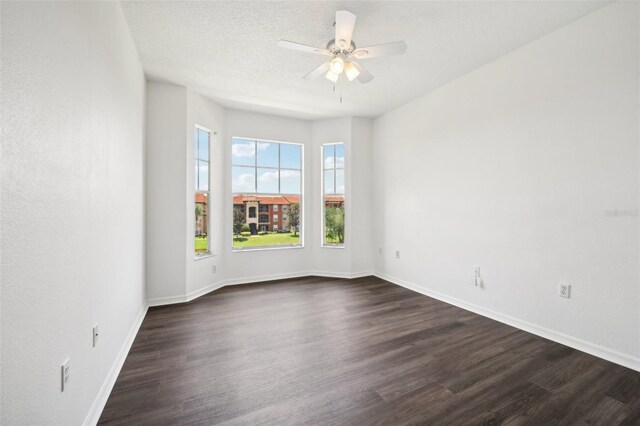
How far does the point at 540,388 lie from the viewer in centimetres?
191

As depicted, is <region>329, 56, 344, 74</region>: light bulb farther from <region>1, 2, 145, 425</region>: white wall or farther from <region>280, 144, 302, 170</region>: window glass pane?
<region>280, 144, 302, 170</region>: window glass pane

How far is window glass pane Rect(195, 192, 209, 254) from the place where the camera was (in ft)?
13.4

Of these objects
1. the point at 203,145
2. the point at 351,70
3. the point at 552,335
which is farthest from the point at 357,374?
the point at 203,145

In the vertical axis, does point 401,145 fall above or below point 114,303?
above

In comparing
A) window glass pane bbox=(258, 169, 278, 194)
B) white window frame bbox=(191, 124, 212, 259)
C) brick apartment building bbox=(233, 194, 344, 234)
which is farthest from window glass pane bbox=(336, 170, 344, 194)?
white window frame bbox=(191, 124, 212, 259)

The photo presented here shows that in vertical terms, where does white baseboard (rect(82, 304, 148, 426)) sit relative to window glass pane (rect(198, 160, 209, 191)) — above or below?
below

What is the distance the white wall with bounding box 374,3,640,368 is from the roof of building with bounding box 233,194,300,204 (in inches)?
90.7

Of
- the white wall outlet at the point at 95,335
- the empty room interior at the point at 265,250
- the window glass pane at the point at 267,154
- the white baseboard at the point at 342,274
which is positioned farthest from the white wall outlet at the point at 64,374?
the white baseboard at the point at 342,274

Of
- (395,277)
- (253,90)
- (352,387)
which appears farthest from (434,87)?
(352,387)

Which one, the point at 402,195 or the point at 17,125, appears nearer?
the point at 17,125

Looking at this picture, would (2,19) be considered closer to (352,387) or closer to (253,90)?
(352,387)

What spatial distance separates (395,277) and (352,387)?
115 inches

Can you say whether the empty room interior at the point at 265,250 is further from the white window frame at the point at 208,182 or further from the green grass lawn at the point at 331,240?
the green grass lawn at the point at 331,240

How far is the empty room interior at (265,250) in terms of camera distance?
124cm
